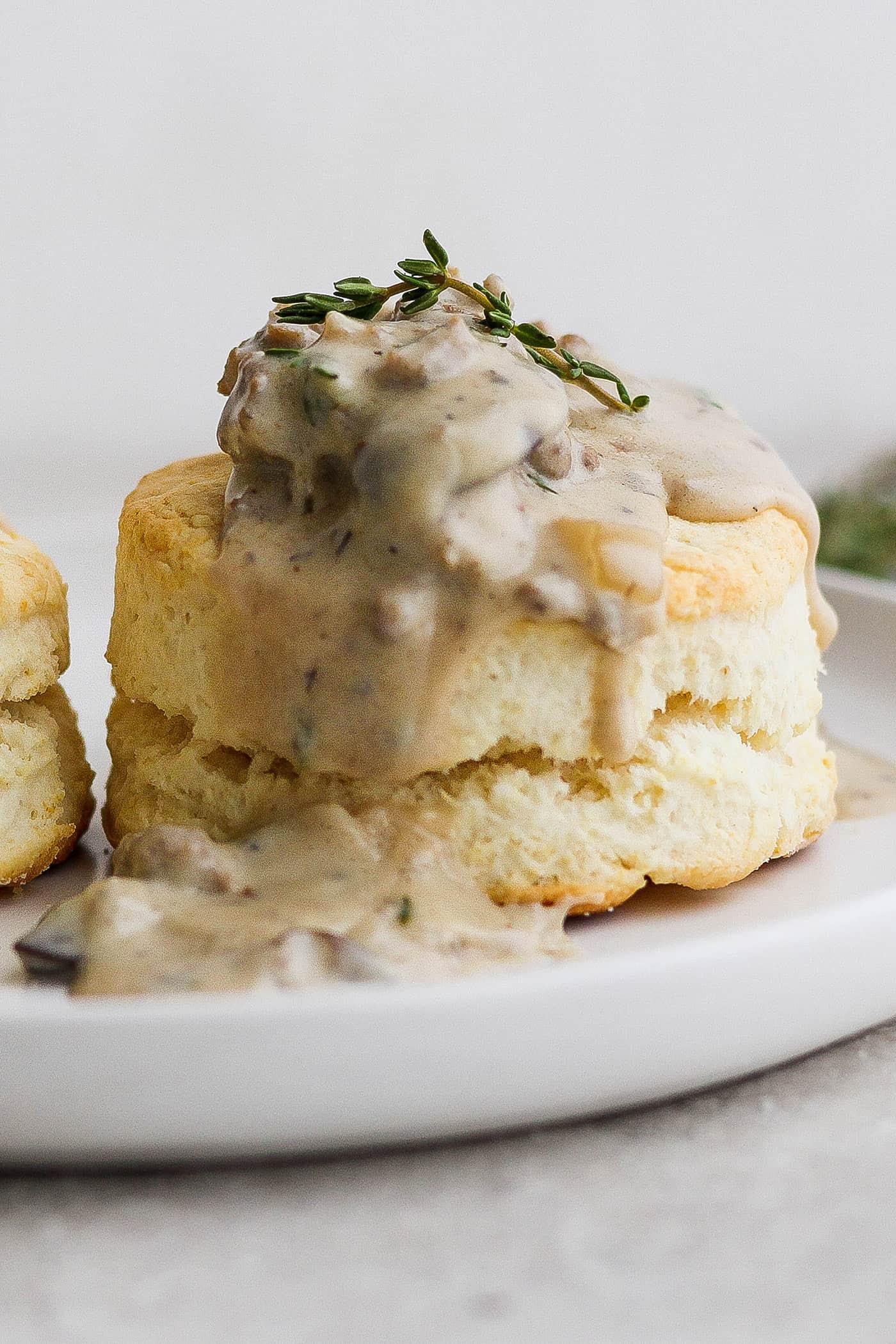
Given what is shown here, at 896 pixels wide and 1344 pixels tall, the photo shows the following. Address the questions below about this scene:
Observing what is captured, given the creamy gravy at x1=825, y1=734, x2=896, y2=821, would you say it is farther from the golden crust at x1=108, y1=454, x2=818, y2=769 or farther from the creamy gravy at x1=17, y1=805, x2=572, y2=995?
the creamy gravy at x1=17, y1=805, x2=572, y2=995

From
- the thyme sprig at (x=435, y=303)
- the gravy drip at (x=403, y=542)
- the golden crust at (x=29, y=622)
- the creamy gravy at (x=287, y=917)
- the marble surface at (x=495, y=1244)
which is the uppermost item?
the thyme sprig at (x=435, y=303)

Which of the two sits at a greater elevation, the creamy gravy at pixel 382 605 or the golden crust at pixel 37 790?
the creamy gravy at pixel 382 605

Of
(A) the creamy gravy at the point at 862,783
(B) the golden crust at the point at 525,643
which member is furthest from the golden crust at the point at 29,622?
(A) the creamy gravy at the point at 862,783

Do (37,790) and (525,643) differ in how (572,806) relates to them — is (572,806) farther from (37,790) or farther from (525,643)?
(37,790)

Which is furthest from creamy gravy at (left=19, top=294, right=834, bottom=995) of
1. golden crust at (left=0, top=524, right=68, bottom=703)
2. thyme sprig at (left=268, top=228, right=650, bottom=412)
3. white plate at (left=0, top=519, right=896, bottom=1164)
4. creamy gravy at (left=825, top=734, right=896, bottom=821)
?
creamy gravy at (left=825, top=734, right=896, bottom=821)

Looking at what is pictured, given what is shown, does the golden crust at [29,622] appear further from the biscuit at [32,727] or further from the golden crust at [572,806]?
the golden crust at [572,806]

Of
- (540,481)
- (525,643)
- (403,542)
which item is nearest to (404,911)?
(525,643)

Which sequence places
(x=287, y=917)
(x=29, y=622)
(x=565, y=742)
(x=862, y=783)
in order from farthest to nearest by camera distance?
(x=862, y=783)
(x=29, y=622)
(x=565, y=742)
(x=287, y=917)
